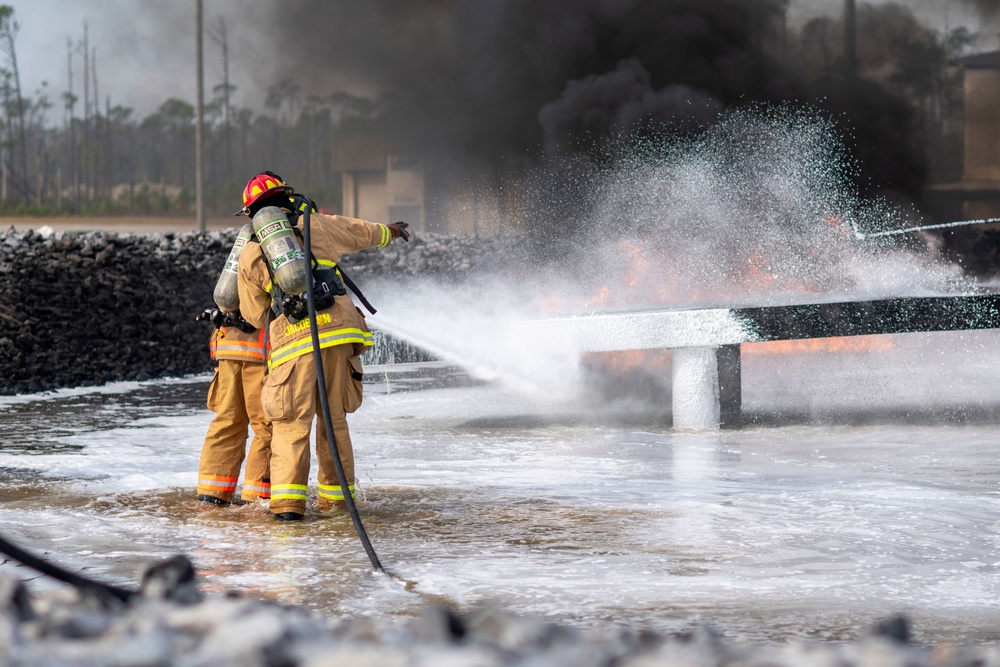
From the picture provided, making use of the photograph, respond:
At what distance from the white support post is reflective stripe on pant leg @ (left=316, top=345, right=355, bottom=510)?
11.5 feet

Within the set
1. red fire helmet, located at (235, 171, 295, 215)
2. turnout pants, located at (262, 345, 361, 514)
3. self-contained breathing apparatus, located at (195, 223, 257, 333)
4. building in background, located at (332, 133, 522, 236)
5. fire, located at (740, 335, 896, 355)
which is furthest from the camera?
building in background, located at (332, 133, 522, 236)

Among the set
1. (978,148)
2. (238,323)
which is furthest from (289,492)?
(978,148)

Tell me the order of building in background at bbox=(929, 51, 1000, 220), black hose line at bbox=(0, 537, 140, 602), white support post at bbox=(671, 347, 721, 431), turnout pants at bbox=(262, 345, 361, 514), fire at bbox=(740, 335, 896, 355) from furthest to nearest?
building in background at bbox=(929, 51, 1000, 220) → fire at bbox=(740, 335, 896, 355) → white support post at bbox=(671, 347, 721, 431) → turnout pants at bbox=(262, 345, 361, 514) → black hose line at bbox=(0, 537, 140, 602)

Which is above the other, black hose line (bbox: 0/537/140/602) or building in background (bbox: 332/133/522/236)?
building in background (bbox: 332/133/522/236)

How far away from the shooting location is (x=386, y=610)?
4.26 m

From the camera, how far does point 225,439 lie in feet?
21.1

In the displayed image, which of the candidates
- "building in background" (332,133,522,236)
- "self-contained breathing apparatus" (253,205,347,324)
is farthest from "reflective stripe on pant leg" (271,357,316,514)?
"building in background" (332,133,522,236)

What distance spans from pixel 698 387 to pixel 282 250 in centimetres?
401

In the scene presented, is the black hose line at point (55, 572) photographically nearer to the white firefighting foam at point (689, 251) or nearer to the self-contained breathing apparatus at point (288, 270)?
the self-contained breathing apparatus at point (288, 270)

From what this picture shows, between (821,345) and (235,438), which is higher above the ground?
(821,345)

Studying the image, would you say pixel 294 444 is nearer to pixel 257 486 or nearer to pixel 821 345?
pixel 257 486

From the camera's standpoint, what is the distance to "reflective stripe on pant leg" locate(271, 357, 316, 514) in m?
5.87

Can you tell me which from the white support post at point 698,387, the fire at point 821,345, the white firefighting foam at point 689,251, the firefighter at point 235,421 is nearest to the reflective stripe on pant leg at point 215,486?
the firefighter at point 235,421

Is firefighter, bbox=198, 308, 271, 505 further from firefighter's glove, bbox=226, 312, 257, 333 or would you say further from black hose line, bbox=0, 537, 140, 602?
black hose line, bbox=0, 537, 140, 602
